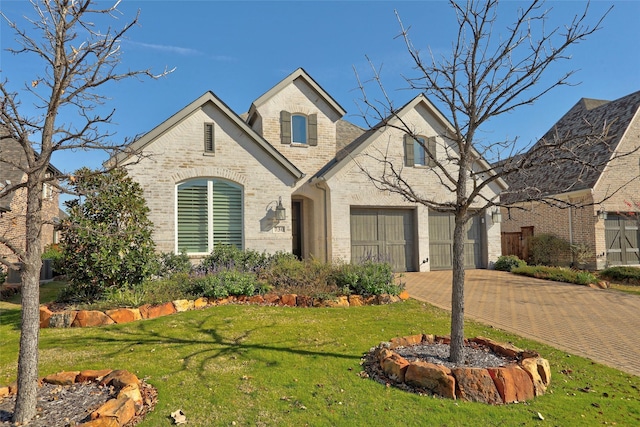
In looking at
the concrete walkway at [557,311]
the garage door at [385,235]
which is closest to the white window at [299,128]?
the garage door at [385,235]

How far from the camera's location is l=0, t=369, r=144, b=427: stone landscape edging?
148 inches

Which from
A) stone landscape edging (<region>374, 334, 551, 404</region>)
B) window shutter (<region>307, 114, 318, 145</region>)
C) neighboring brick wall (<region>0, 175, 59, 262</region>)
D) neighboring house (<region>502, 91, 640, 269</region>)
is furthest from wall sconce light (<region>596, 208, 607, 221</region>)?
neighboring brick wall (<region>0, 175, 59, 262</region>)

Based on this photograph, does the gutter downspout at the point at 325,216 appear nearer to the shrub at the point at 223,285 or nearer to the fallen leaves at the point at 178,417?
the shrub at the point at 223,285

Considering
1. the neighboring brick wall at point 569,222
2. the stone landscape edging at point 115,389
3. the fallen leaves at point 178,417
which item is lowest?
the fallen leaves at point 178,417

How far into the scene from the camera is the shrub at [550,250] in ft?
62.0

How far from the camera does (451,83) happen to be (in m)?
5.45

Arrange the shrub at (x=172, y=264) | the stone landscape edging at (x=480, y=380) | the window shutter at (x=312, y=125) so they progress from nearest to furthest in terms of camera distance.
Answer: the stone landscape edging at (x=480, y=380), the shrub at (x=172, y=264), the window shutter at (x=312, y=125)

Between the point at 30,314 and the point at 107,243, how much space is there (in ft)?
16.7

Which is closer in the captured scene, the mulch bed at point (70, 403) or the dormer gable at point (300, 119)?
the mulch bed at point (70, 403)

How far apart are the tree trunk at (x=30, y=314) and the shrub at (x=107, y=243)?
4805 millimetres

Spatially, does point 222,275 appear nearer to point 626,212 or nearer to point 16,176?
point 16,176

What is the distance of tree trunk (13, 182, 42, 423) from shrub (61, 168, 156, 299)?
4.81 meters

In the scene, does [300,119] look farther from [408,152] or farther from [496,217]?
[496,217]

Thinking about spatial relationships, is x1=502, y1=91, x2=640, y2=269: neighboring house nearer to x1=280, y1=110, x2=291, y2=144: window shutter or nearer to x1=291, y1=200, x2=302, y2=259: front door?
x1=291, y1=200, x2=302, y2=259: front door
